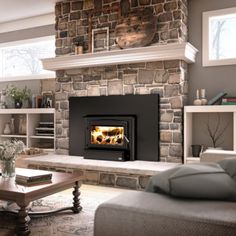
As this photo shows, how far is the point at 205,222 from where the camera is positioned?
1.21 meters

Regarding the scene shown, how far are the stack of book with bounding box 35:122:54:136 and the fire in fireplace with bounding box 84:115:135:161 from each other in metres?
0.96

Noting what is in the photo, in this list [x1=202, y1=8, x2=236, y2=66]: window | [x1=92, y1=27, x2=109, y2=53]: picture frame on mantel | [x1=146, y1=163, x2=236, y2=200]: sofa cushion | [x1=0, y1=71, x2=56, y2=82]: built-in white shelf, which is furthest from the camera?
[x1=0, y1=71, x2=56, y2=82]: built-in white shelf

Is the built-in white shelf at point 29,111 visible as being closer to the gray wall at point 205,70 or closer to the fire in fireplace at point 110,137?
the fire in fireplace at point 110,137

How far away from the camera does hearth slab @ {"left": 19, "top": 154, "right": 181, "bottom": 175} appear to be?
407 cm

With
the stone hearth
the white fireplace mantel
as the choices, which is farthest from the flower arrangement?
the white fireplace mantel

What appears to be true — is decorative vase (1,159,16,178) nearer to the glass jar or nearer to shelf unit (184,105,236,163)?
shelf unit (184,105,236,163)

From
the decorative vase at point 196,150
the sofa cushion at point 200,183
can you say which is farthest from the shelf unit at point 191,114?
the sofa cushion at point 200,183

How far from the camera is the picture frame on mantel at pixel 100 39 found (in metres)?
4.93

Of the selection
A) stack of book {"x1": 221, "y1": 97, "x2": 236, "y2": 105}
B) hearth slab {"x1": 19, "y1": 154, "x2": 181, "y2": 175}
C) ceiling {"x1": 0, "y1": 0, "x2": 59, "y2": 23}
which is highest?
ceiling {"x1": 0, "y1": 0, "x2": 59, "y2": 23}

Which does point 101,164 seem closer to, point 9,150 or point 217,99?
point 9,150

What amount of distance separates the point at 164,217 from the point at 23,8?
207 inches

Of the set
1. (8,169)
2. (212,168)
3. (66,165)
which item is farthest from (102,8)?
(212,168)

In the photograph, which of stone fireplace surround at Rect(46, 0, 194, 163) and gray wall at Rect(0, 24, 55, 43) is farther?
gray wall at Rect(0, 24, 55, 43)

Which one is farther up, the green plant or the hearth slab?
the green plant
